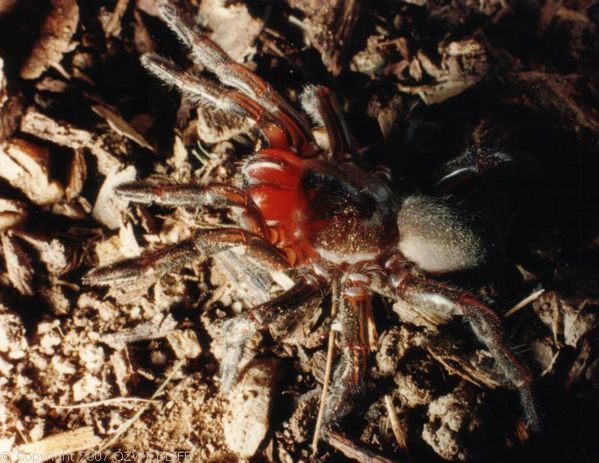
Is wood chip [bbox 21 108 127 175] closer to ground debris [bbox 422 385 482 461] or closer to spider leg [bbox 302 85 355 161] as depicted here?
spider leg [bbox 302 85 355 161]

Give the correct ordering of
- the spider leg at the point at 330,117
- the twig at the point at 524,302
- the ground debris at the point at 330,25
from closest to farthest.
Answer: the twig at the point at 524,302 < the spider leg at the point at 330,117 < the ground debris at the point at 330,25

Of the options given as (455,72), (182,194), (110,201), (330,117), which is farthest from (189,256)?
(455,72)

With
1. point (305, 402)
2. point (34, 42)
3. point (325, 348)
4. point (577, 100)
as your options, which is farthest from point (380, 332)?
point (34, 42)

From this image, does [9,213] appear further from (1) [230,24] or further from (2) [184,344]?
(1) [230,24]

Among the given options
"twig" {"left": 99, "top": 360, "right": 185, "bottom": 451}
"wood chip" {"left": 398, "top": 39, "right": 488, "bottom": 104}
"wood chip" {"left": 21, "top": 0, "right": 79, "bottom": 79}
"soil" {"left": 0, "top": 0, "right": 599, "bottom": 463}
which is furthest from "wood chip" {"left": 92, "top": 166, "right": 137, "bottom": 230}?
"wood chip" {"left": 398, "top": 39, "right": 488, "bottom": 104}

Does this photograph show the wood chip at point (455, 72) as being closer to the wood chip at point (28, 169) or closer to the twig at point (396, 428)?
the twig at point (396, 428)

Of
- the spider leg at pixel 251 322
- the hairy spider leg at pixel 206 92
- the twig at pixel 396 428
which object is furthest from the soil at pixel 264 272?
the hairy spider leg at pixel 206 92
